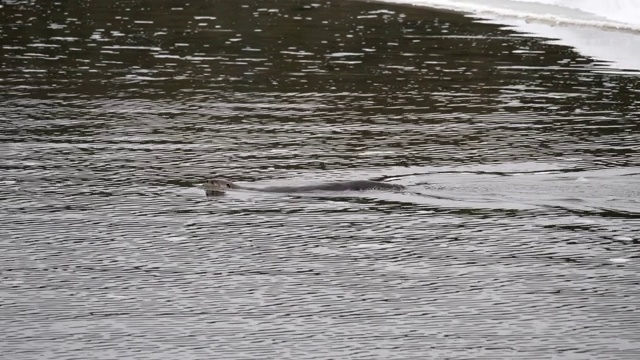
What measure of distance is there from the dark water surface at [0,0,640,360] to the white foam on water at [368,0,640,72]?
167cm

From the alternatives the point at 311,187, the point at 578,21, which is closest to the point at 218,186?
the point at 311,187

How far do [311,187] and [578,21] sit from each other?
15.2 metres

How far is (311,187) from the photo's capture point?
1019cm

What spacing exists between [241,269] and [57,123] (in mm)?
5723

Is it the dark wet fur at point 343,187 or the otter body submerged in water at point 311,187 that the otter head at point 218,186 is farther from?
the dark wet fur at point 343,187

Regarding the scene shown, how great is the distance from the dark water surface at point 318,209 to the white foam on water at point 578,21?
1670mm

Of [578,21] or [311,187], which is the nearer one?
[311,187]

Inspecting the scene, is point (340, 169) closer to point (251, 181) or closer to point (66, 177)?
point (251, 181)

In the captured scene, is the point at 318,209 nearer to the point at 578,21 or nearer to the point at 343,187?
the point at 343,187

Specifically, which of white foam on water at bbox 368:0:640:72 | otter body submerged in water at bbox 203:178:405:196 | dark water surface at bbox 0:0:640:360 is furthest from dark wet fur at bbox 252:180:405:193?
white foam on water at bbox 368:0:640:72

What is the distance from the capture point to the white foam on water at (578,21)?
19859 millimetres

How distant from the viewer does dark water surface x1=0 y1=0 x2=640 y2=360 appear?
22.7 ft

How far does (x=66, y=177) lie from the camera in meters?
10.7

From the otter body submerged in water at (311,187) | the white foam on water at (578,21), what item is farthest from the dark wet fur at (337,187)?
the white foam on water at (578,21)
